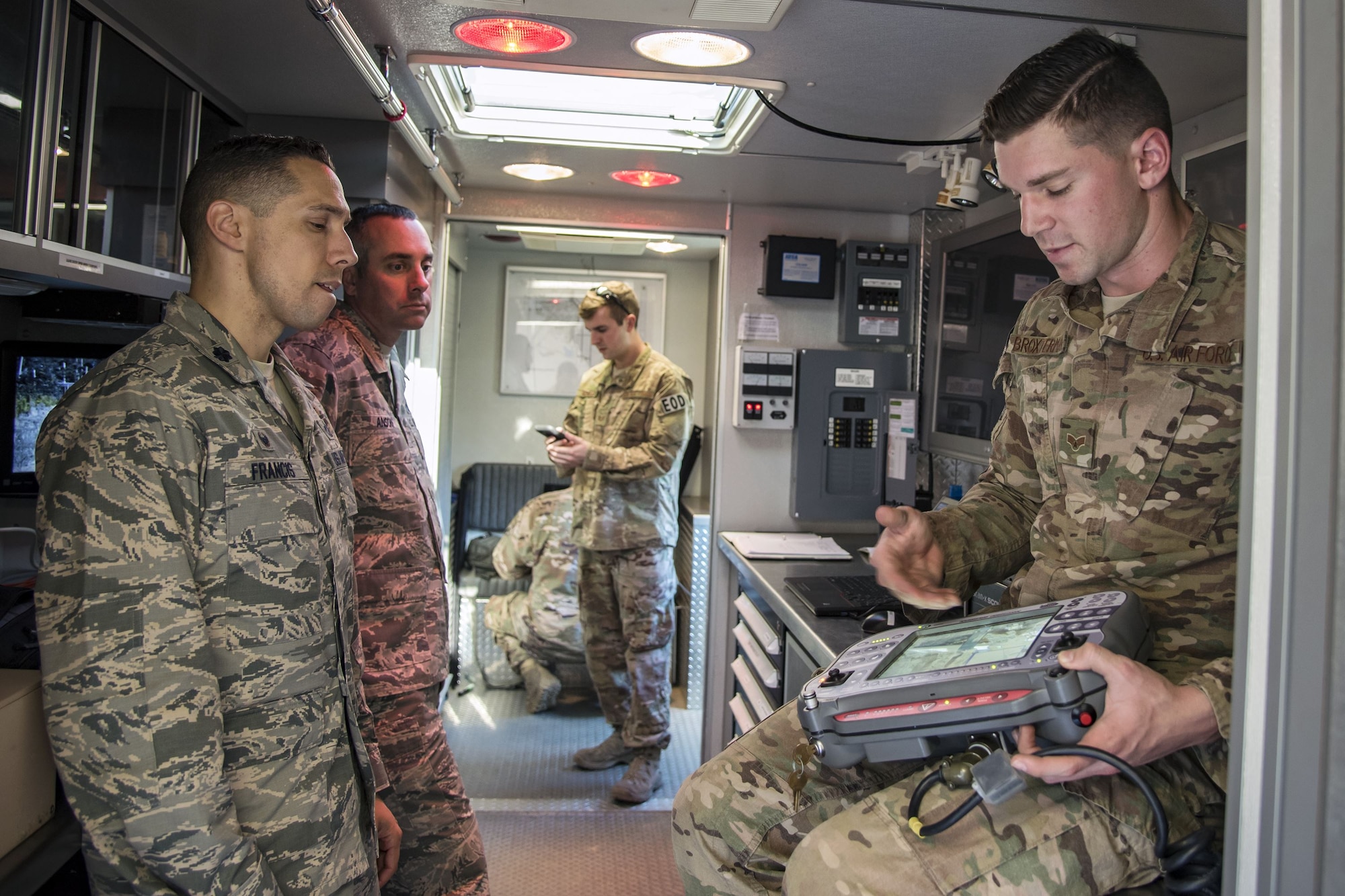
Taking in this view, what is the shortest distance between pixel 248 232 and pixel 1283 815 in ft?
4.94

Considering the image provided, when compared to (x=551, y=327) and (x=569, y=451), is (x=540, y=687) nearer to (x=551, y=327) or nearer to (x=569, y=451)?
(x=569, y=451)

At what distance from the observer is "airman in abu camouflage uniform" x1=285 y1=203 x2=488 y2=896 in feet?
6.47

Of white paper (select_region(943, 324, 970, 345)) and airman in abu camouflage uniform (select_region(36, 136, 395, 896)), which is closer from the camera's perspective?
airman in abu camouflage uniform (select_region(36, 136, 395, 896))

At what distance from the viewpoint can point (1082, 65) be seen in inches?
47.6

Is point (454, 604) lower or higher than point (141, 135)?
lower

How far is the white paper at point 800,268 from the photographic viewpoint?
345 cm

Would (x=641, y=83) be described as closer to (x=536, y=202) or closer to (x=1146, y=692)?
(x=536, y=202)

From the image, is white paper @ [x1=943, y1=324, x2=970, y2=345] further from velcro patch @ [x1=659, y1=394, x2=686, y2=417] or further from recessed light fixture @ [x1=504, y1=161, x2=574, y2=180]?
recessed light fixture @ [x1=504, y1=161, x2=574, y2=180]

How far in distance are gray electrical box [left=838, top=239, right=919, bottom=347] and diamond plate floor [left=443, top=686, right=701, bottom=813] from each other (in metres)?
1.86

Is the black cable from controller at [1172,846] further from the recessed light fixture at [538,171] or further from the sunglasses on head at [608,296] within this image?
the sunglasses on head at [608,296]

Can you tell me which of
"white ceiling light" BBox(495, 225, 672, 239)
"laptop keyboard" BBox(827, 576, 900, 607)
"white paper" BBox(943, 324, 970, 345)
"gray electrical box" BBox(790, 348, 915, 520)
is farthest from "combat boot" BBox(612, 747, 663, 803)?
"white ceiling light" BBox(495, 225, 672, 239)

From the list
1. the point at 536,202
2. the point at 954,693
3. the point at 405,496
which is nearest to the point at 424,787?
the point at 405,496

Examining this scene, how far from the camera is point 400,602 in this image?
6.56 feet

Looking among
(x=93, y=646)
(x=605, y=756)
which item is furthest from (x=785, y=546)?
(x=93, y=646)
